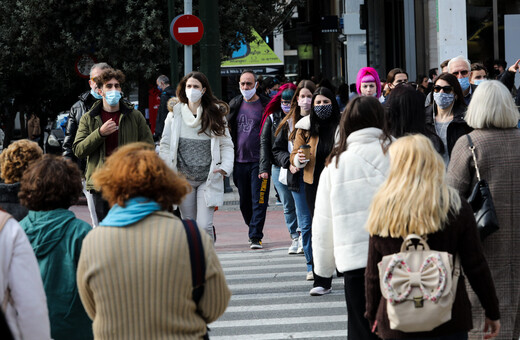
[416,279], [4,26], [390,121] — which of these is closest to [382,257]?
[416,279]

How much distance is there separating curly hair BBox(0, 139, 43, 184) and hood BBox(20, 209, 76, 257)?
0.67m

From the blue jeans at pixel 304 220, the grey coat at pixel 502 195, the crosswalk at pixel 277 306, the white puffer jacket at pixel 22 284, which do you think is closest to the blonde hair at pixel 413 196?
the grey coat at pixel 502 195

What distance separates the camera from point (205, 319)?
12.0ft

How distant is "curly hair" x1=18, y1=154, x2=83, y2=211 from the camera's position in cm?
434

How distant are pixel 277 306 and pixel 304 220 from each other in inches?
49.5

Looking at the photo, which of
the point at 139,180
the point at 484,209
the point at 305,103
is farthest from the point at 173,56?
the point at 139,180

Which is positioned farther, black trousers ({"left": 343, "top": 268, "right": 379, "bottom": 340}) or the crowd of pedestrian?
black trousers ({"left": 343, "top": 268, "right": 379, "bottom": 340})

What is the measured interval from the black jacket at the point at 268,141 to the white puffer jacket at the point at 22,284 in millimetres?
6425

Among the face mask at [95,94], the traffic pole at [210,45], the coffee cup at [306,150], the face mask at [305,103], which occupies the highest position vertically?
the traffic pole at [210,45]

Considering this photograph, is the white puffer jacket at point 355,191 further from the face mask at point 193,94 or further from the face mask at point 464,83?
the face mask at point 464,83

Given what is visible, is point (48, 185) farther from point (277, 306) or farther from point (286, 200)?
point (286, 200)

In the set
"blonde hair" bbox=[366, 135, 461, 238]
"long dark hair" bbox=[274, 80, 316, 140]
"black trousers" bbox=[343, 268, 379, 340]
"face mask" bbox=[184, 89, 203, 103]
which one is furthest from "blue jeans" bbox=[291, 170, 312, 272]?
"blonde hair" bbox=[366, 135, 461, 238]

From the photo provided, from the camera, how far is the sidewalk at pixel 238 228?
12.2m

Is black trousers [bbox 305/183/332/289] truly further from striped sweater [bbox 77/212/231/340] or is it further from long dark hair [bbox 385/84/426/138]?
striped sweater [bbox 77/212/231/340]
